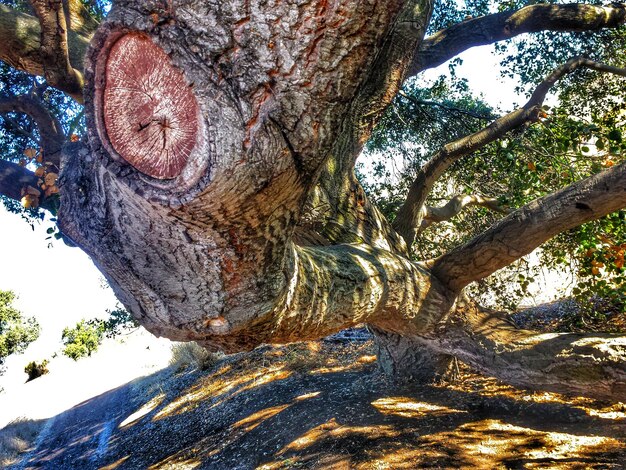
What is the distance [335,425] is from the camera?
186 inches

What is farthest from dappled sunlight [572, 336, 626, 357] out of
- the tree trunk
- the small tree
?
the small tree

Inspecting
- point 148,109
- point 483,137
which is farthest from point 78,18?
point 483,137

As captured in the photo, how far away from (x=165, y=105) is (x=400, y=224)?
14.1ft

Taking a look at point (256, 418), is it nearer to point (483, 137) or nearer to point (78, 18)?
point (483, 137)

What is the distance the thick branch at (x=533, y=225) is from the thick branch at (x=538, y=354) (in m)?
0.47

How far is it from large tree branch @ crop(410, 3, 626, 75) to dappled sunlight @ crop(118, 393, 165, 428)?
6721mm

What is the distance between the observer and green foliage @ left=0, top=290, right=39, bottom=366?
18.0 metres

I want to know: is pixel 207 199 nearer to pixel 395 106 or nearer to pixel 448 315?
pixel 448 315

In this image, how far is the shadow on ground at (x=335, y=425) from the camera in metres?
3.86

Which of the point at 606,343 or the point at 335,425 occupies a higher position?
the point at 606,343

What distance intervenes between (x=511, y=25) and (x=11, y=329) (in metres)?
19.7

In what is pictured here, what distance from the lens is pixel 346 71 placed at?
1754 mm

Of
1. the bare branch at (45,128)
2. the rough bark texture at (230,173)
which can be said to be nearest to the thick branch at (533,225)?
the rough bark texture at (230,173)

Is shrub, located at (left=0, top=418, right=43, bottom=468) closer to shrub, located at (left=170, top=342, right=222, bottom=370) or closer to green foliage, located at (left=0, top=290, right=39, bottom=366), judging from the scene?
shrub, located at (left=170, top=342, right=222, bottom=370)
